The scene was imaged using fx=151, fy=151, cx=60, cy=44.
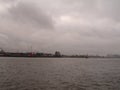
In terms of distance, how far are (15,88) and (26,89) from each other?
208 centimetres

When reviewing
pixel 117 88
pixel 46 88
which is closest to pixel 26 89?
pixel 46 88

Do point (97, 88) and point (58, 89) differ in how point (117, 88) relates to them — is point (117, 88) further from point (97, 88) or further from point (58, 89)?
point (58, 89)

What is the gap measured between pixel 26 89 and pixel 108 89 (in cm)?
1386

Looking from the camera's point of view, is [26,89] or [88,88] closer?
[26,89]

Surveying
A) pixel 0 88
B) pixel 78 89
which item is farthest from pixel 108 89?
pixel 0 88

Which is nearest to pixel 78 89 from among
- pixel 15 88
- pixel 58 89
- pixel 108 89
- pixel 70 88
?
pixel 70 88

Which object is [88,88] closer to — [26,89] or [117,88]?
[117,88]

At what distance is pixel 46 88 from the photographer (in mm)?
25859

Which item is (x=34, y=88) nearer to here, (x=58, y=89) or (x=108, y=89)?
(x=58, y=89)

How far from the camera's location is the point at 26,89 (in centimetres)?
2506

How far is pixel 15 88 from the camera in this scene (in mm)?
25641

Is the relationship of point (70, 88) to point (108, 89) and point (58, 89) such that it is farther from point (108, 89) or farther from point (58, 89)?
point (108, 89)

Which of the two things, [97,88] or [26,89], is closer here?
[26,89]

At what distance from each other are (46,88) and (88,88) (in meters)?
7.39
